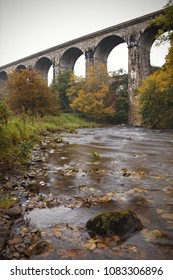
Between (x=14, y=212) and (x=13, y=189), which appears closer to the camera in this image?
(x=14, y=212)

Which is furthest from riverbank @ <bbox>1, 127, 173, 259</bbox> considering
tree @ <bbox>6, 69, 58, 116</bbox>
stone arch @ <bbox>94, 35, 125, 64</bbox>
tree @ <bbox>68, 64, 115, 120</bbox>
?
stone arch @ <bbox>94, 35, 125, 64</bbox>

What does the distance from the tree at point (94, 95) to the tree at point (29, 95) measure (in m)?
12.6

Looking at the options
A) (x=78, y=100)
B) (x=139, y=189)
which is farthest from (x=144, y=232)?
(x=78, y=100)

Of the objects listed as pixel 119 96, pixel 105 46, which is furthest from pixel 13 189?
pixel 105 46

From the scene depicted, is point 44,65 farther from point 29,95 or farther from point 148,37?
point 29,95

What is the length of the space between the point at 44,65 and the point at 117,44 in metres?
15.5

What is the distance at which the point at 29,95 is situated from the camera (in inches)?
661

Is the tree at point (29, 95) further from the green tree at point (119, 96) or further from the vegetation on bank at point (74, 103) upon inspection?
the green tree at point (119, 96)

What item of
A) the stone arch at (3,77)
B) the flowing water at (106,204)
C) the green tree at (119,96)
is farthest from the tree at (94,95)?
the stone arch at (3,77)

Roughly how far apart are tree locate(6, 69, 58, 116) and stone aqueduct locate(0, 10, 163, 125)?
15.4 m

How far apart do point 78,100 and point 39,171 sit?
25082mm

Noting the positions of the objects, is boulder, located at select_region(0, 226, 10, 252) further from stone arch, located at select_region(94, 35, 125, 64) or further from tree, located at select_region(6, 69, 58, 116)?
stone arch, located at select_region(94, 35, 125, 64)
